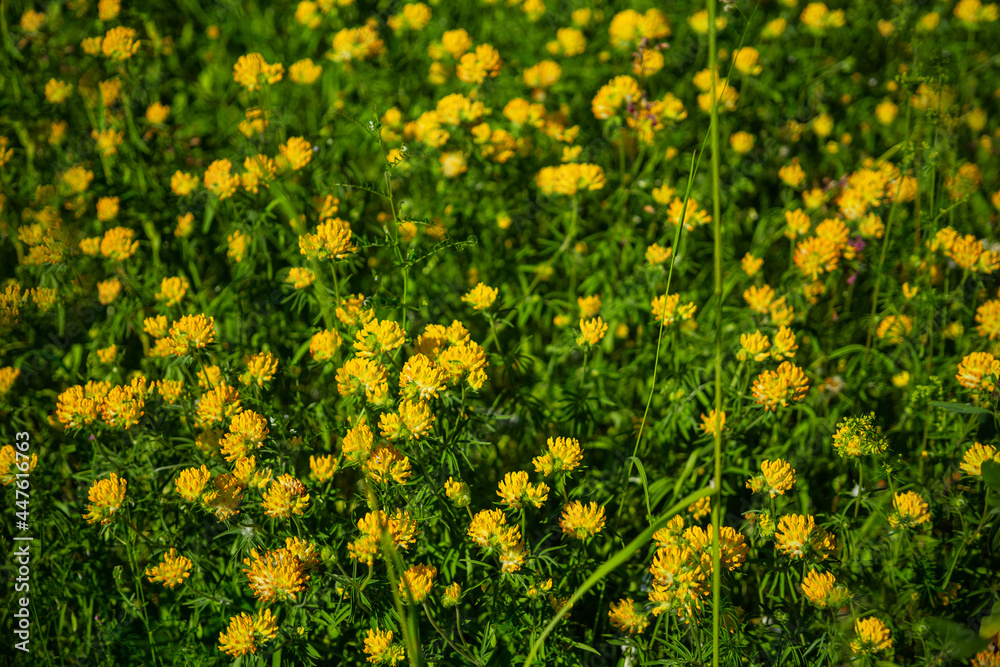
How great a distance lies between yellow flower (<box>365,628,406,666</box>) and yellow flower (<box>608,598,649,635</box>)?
59 cm

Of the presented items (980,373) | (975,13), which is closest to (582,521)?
(980,373)

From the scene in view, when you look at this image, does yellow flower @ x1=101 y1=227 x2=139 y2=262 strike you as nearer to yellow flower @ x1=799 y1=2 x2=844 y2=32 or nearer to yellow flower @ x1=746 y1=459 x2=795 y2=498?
yellow flower @ x1=746 y1=459 x2=795 y2=498

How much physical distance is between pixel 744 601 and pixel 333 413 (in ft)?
4.80

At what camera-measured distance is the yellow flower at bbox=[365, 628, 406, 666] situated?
1703 mm

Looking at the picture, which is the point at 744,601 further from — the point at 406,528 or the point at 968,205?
the point at 968,205

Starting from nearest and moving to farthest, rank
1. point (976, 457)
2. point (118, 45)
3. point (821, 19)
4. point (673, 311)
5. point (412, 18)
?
point (976, 457), point (673, 311), point (118, 45), point (412, 18), point (821, 19)

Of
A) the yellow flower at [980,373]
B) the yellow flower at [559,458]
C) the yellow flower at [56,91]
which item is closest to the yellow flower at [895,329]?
the yellow flower at [980,373]

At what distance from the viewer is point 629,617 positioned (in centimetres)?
187

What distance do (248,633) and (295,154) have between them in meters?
1.58

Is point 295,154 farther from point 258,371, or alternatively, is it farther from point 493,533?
point 493,533

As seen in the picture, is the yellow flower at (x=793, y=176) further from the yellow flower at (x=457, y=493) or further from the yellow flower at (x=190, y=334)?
the yellow flower at (x=190, y=334)

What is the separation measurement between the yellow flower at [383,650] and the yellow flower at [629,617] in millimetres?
588

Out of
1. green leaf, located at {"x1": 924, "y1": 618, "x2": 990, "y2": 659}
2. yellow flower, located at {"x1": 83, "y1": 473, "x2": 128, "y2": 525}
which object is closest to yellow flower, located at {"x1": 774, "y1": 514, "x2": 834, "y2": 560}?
green leaf, located at {"x1": 924, "y1": 618, "x2": 990, "y2": 659}

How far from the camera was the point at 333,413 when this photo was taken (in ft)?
7.56
